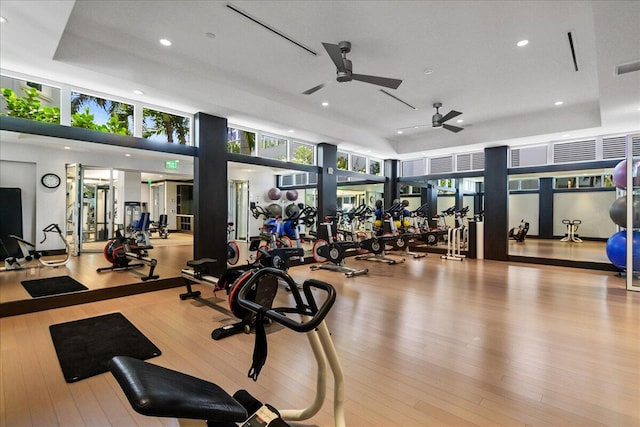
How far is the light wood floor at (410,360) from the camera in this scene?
213cm

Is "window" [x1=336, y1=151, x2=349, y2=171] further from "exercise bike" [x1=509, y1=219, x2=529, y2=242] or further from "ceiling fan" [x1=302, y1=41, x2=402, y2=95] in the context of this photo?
"exercise bike" [x1=509, y1=219, x2=529, y2=242]

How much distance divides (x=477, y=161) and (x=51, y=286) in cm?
1018

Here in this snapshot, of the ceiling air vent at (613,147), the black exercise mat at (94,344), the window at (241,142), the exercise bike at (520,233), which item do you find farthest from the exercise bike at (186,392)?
the exercise bike at (520,233)

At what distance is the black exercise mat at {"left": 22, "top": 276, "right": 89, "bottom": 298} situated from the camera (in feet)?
14.8

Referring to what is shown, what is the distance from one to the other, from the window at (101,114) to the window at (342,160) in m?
5.51

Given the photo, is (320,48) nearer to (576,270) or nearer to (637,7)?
(637,7)

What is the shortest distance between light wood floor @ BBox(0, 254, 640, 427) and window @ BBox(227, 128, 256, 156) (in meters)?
3.18

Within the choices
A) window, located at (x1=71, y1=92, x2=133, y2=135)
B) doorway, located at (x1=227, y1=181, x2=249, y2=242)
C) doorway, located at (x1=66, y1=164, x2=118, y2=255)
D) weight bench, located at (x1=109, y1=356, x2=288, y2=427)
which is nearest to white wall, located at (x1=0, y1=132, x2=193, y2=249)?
doorway, located at (x1=66, y1=164, x2=118, y2=255)

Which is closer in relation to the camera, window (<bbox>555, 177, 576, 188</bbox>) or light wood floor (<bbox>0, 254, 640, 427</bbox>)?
light wood floor (<bbox>0, 254, 640, 427</bbox>)

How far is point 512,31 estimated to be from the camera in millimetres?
3738

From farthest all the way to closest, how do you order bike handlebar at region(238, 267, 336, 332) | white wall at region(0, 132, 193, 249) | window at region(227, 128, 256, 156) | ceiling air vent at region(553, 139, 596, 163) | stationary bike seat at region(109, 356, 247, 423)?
white wall at region(0, 132, 193, 249)
ceiling air vent at region(553, 139, 596, 163)
window at region(227, 128, 256, 156)
bike handlebar at region(238, 267, 336, 332)
stationary bike seat at region(109, 356, 247, 423)

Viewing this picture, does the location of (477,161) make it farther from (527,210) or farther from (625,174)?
(527,210)

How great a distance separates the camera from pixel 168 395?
2.99 feet

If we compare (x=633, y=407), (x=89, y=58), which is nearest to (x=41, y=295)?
(x=89, y=58)
